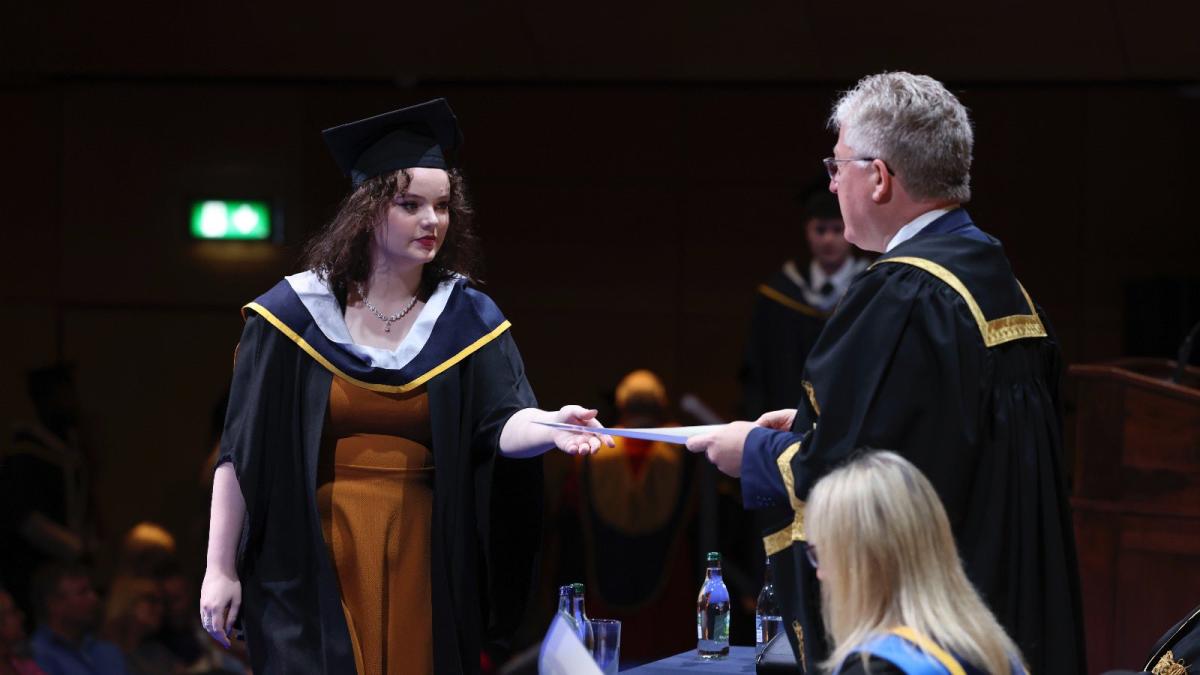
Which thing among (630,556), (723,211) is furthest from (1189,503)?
(723,211)

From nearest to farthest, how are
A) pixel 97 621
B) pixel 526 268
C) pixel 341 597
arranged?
1. pixel 341 597
2. pixel 97 621
3. pixel 526 268

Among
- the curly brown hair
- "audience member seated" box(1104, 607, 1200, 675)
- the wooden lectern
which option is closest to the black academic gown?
the curly brown hair

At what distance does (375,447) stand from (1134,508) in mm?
2675

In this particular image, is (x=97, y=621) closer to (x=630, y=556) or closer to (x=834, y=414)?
(x=630, y=556)

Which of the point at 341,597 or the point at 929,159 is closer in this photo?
the point at 929,159

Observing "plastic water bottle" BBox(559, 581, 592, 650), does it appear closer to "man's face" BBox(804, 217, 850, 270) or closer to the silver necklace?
the silver necklace

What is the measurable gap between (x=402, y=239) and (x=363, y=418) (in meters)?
0.39

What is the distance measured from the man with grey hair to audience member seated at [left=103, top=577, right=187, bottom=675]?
408 cm

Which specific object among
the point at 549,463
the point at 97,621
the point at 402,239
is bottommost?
the point at 97,621

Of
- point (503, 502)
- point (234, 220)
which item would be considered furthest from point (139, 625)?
point (503, 502)

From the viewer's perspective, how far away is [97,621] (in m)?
6.45

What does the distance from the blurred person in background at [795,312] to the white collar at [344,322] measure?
3.09m

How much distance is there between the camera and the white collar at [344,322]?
11.0 ft

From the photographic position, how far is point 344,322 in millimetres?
3418
